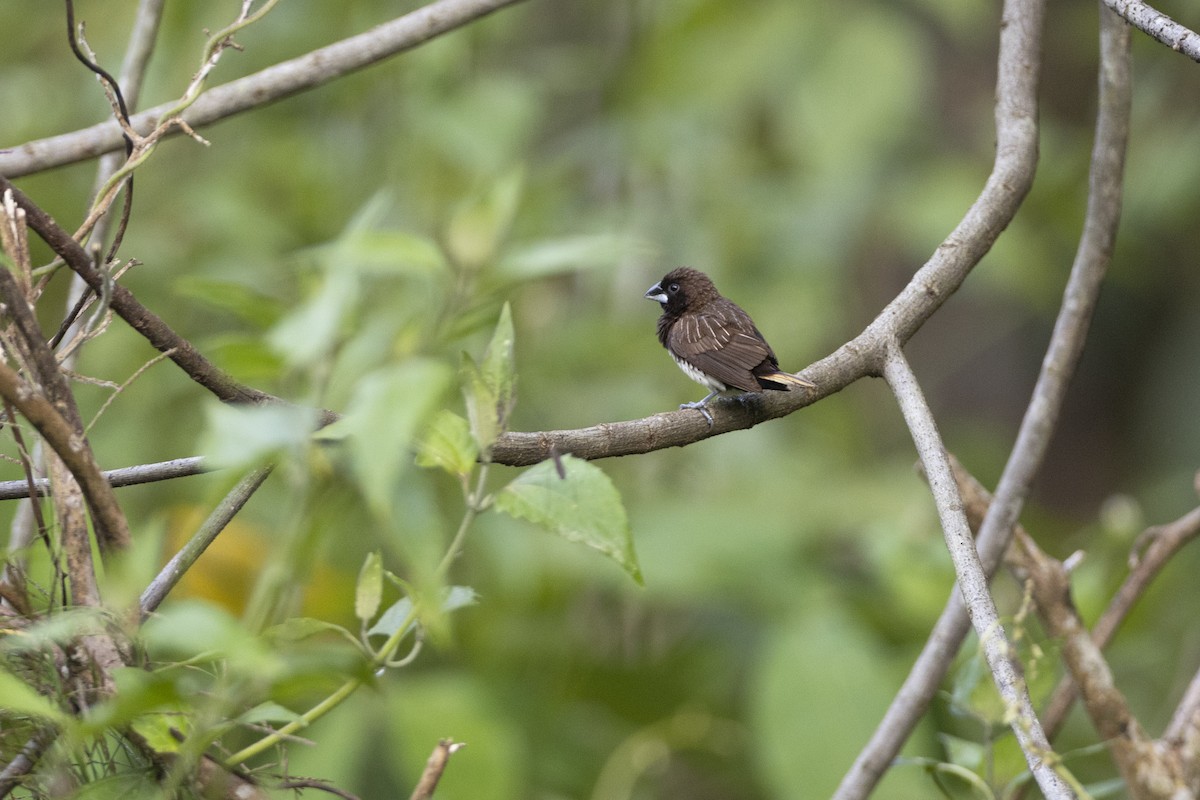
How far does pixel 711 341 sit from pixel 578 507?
1.48 meters

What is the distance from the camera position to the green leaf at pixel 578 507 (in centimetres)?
118

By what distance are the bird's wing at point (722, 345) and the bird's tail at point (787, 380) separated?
47 mm

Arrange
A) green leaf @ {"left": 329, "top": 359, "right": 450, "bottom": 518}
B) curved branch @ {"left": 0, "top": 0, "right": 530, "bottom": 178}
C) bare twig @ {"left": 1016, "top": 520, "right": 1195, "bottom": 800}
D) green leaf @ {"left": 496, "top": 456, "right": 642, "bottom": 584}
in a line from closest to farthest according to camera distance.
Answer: green leaf @ {"left": 329, "top": 359, "right": 450, "bottom": 518}, green leaf @ {"left": 496, "top": 456, "right": 642, "bottom": 584}, curved branch @ {"left": 0, "top": 0, "right": 530, "bottom": 178}, bare twig @ {"left": 1016, "top": 520, "right": 1195, "bottom": 800}

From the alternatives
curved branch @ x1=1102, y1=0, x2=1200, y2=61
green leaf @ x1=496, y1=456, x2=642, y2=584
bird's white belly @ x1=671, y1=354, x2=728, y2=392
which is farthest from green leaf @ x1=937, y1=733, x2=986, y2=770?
curved branch @ x1=1102, y1=0, x2=1200, y2=61

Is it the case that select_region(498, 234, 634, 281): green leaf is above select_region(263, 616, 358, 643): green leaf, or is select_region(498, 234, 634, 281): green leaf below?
above

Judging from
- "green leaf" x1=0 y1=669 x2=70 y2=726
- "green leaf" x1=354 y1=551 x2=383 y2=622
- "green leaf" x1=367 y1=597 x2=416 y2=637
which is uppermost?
"green leaf" x1=354 y1=551 x2=383 y2=622

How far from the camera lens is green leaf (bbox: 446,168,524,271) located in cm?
171

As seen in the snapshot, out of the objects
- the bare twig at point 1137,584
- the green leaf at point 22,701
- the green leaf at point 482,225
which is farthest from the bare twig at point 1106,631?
the green leaf at point 22,701

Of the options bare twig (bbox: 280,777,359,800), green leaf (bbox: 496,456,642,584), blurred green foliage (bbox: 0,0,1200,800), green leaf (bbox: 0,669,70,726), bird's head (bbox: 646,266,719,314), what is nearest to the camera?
green leaf (bbox: 0,669,70,726)

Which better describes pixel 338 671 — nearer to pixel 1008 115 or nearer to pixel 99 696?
pixel 99 696

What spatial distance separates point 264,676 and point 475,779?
241cm

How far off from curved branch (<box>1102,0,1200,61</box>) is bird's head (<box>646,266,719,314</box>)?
5.29 feet

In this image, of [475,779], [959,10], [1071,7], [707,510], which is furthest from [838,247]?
[475,779]

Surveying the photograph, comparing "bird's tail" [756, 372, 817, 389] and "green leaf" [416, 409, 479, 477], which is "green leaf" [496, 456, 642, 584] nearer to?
"green leaf" [416, 409, 479, 477]
